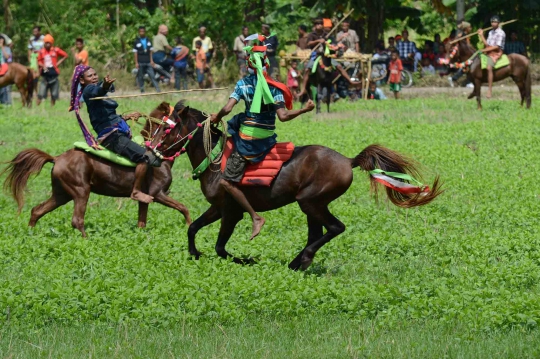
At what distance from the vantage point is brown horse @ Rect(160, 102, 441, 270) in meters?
11.2

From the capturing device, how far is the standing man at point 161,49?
34062 mm

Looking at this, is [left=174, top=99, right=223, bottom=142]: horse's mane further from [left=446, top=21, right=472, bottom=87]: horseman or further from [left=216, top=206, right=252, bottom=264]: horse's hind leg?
[left=446, top=21, right=472, bottom=87]: horseman

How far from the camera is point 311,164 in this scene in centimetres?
1125

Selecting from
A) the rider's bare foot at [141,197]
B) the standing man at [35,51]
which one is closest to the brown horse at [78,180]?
the rider's bare foot at [141,197]

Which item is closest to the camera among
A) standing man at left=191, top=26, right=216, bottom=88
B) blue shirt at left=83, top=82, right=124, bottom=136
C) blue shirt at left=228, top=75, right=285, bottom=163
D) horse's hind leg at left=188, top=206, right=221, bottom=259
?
blue shirt at left=228, top=75, right=285, bottom=163

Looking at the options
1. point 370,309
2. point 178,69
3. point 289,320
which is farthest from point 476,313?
point 178,69

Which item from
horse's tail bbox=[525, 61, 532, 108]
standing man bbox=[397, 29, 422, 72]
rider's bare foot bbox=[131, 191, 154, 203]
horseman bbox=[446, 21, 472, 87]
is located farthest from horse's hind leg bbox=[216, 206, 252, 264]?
standing man bbox=[397, 29, 422, 72]

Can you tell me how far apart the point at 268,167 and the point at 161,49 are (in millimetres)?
23639

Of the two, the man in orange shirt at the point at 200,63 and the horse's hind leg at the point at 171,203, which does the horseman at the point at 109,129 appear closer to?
the horse's hind leg at the point at 171,203

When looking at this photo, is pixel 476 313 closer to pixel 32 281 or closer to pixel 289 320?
pixel 289 320

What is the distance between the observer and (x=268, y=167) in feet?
37.2

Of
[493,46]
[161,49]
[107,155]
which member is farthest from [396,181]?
[161,49]

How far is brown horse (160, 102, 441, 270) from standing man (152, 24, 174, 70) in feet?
74.7

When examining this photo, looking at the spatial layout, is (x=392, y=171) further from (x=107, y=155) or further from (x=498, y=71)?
(x=498, y=71)
